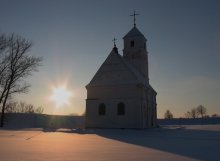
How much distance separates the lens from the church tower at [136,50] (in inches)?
1689

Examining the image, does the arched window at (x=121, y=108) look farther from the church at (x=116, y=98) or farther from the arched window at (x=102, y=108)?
the arched window at (x=102, y=108)

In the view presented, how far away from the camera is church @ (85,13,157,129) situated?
111 ft

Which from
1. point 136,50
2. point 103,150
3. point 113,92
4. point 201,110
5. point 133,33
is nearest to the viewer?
point 103,150

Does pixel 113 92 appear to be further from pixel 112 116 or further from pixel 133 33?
pixel 133 33

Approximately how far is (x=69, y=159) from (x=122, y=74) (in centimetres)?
2670

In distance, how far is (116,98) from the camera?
34938 mm

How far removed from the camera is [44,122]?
54.8 metres

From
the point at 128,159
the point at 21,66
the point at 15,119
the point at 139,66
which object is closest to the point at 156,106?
the point at 139,66

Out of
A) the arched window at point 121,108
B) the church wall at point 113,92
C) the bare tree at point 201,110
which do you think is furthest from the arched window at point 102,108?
the bare tree at point 201,110

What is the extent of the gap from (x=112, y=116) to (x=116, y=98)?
2.31 meters

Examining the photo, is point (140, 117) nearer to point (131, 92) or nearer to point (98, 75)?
point (131, 92)

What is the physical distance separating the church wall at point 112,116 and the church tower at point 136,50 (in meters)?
10.1

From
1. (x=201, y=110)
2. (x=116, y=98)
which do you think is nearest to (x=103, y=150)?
(x=116, y=98)

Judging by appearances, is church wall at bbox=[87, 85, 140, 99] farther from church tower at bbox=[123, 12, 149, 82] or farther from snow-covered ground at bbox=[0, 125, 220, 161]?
snow-covered ground at bbox=[0, 125, 220, 161]
